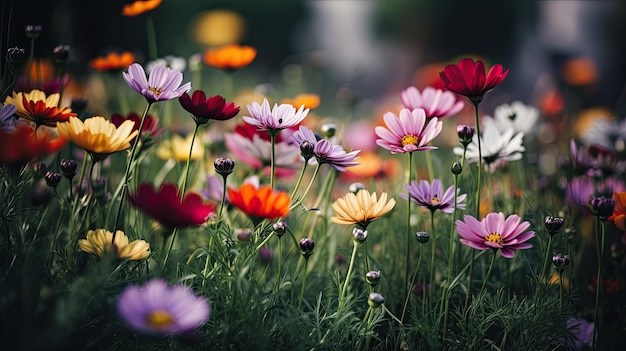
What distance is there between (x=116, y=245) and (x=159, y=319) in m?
0.15

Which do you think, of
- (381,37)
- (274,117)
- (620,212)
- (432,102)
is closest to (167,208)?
(274,117)

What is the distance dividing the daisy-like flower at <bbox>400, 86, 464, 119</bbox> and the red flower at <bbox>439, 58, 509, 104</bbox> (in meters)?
0.14

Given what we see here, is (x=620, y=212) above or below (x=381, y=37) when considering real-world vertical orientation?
below

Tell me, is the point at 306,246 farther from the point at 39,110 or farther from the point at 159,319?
the point at 39,110

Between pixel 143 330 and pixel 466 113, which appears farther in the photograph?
pixel 466 113

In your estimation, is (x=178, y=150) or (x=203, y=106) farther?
(x=178, y=150)

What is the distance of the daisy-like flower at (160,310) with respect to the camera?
54 cm

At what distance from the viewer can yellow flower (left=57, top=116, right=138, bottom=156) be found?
69 centimetres

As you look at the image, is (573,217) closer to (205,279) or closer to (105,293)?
(205,279)

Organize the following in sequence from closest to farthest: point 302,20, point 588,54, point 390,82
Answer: point 588,54
point 390,82
point 302,20

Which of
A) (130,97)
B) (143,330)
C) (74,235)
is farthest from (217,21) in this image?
(143,330)

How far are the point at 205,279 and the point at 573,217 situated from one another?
68 centimetres

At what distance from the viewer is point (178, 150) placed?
1.14m

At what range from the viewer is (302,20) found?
5570mm
